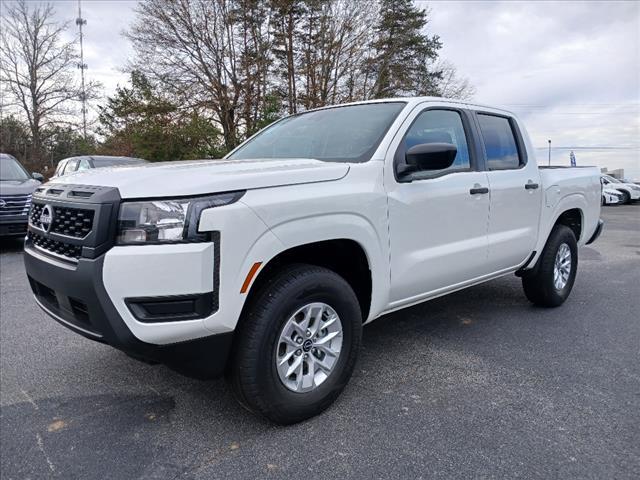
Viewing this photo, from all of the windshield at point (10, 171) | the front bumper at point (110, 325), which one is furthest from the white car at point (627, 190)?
the front bumper at point (110, 325)

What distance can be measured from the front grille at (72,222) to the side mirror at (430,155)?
5.94ft

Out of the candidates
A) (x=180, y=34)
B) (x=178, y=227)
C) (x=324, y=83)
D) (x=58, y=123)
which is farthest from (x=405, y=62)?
(x=178, y=227)

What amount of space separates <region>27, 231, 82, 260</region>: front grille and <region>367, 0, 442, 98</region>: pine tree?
22.3 m

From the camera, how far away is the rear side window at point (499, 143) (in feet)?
13.0

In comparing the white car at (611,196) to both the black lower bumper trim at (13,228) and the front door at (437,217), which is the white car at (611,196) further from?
the black lower bumper trim at (13,228)

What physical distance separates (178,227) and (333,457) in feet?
4.35

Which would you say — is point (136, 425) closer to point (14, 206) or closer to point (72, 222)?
point (72, 222)

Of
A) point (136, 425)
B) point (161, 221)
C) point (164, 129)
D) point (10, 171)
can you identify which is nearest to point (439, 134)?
point (161, 221)

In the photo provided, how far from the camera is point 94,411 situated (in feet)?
9.25

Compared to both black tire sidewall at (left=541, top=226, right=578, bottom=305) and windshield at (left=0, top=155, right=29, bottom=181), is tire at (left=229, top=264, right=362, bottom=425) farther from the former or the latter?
windshield at (left=0, top=155, right=29, bottom=181)

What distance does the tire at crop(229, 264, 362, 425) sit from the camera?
2.36 meters

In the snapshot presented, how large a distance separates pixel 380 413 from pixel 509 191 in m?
2.20

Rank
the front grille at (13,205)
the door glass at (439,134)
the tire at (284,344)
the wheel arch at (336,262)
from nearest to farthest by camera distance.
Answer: the tire at (284,344), the wheel arch at (336,262), the door glass at (439,134), the front grille at (13,205)

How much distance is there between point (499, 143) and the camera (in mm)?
4168
